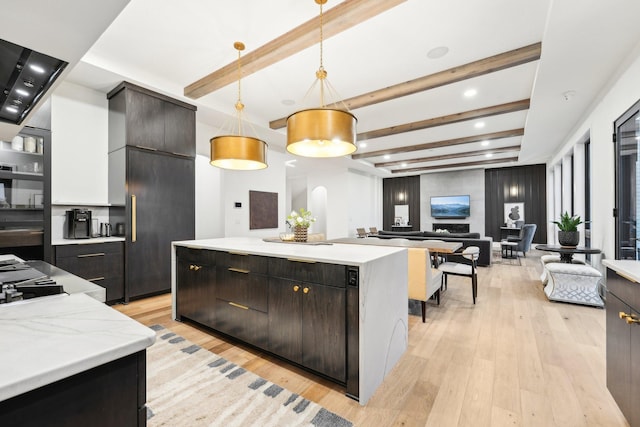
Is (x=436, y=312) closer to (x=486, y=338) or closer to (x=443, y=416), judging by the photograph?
(x=486, y=338)

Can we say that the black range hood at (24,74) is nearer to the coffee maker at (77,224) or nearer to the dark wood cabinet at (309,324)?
the dark wood cabinet at (309,324)

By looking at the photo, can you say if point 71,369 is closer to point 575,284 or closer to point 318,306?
point 318,306

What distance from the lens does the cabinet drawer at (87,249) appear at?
10.5ft

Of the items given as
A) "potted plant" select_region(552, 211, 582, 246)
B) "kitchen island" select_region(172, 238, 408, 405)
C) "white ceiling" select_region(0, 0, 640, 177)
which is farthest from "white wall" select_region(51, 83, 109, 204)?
"potted plant" select_region(552, 211, 582, 246)

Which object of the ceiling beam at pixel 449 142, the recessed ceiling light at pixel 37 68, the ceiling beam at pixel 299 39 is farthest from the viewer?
the ceiling beam at pixel 449 142

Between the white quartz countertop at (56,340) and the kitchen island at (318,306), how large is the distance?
1241mm

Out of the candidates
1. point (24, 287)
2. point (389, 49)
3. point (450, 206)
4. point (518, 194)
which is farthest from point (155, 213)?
point (518, 194)

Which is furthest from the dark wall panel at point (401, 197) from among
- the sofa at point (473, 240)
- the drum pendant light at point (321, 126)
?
the drum pendant light at point (321, 126)

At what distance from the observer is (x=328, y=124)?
1909 mm

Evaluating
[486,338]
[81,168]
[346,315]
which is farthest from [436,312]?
[81,168]

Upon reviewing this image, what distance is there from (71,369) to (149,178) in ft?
12.5

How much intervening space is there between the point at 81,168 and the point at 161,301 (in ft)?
6.66

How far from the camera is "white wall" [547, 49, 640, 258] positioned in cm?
297

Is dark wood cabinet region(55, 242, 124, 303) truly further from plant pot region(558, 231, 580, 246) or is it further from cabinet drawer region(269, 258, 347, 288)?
plant pot region(558, 231, 580, 246)
